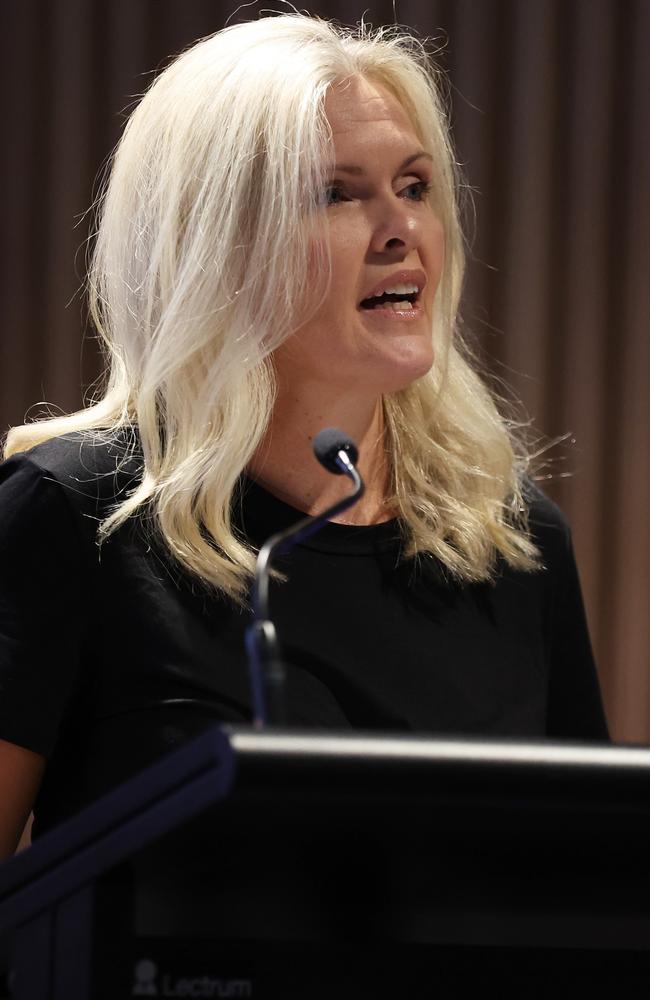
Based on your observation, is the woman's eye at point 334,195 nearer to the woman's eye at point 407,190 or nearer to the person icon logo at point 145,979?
the woman's eye at point 407,190

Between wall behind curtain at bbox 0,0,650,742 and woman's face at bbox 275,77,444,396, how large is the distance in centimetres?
90

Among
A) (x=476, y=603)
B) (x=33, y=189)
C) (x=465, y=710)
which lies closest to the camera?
(x=465, y=710)

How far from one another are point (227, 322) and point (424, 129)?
345 millimetres

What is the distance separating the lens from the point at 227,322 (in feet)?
4.64

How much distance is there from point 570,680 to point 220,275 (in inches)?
23.6

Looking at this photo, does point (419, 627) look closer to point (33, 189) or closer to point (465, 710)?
point (465, 710)

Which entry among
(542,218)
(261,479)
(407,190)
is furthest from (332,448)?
(542,218)

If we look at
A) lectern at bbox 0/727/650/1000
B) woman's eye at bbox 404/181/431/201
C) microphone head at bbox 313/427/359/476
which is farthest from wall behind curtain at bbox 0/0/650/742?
lectern at bbox 0/727/650/1000

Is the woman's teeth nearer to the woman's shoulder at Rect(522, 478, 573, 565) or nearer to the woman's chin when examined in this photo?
the woman's chin

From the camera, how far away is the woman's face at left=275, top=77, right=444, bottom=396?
1405mm

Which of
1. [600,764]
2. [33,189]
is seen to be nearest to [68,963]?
[600,764]

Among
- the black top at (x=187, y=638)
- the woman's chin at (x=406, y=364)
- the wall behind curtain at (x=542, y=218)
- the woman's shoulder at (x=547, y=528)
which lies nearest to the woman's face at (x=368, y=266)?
the woman's chin at (x=406, y=364)

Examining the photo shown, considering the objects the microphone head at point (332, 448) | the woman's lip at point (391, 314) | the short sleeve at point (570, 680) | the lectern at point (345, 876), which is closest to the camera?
the lectern at point (345, 876)

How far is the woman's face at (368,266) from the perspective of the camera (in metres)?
1.41
